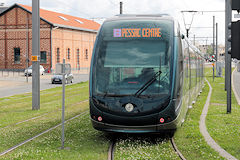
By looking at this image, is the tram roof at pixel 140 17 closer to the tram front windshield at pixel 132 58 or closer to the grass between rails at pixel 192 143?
the tram front windshield at pixel 132 58

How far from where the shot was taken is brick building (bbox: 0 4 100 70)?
186 feet

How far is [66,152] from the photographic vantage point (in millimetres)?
8180

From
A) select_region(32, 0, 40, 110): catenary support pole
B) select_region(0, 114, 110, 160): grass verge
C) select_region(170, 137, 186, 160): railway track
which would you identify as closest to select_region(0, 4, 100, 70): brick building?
select_region(32, 0, 40, 110): catenary support pole

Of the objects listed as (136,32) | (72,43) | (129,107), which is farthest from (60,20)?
(129,107)

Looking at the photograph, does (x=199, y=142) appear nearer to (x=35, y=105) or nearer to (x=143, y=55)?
(x=143, y=55)

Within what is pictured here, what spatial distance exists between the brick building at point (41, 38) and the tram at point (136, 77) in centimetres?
4757

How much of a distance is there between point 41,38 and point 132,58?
162 feet

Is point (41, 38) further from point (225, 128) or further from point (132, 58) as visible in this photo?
point (132, 58)

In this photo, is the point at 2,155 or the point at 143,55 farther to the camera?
the point at 143,55

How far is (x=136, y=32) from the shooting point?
938 cm

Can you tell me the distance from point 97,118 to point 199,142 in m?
2.41

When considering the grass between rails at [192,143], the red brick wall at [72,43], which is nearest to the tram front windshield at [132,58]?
the grass between rails at [192,143]

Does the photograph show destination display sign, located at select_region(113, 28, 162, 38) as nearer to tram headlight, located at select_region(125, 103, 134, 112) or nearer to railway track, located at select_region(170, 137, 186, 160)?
tram headlight, located at select_region(125, 103, 134, 112)

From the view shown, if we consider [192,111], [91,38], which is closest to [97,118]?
[192,111]
